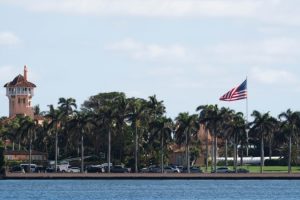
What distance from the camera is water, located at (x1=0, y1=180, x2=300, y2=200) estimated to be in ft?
507

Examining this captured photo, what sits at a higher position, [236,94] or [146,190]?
[236,94]

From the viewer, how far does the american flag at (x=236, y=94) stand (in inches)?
7534

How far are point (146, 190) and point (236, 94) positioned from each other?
2649cm

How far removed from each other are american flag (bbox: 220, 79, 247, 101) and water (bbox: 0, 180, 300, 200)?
11.7 meters

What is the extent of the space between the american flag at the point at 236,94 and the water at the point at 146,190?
38.5 ft

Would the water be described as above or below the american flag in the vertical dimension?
below

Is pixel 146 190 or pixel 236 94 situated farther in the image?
pixel 236 94

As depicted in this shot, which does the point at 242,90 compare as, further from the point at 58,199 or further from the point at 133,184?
the point at 58,199

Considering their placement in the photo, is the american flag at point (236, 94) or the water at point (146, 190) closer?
the water at point (146, 190)

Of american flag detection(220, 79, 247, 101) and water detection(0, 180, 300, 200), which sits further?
american flag detection(220, 79, 247, 101)

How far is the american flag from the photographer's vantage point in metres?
191

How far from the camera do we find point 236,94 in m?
193

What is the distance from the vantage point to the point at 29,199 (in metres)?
148

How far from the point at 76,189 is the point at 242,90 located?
32.5 meters
